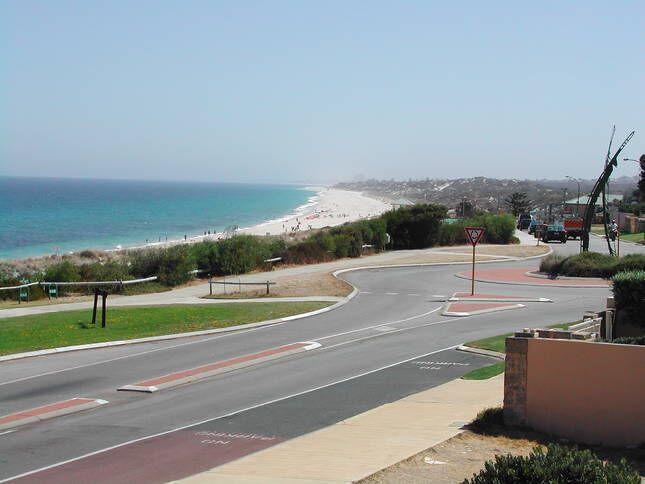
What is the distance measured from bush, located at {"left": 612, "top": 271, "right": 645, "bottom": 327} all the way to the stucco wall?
6.32 m

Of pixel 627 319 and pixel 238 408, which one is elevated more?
pixel 627 319

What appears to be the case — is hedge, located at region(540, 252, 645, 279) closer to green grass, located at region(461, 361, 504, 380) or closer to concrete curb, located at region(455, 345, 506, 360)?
concrete curb, located at region(455, 345, 506, 360)

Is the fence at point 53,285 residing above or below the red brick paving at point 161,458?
above

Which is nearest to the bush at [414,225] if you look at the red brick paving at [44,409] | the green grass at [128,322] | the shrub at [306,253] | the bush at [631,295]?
the shrub at [306,253]

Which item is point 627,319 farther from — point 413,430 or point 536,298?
point 536,298

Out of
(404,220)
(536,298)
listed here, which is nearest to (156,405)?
(536,298)

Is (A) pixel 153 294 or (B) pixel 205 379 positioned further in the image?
(A) pixel 153 294

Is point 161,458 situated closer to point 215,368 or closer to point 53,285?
point 215,368

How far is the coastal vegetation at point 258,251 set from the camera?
37.5m

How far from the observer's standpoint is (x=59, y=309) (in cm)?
2898

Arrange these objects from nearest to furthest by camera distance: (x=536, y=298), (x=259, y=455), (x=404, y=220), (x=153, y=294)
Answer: (x=259, y=455)
(x=536, y=298)
(x=153, y=294)
(x=404, y=220)

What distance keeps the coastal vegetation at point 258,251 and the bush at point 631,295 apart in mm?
23227

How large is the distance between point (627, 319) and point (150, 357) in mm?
10923

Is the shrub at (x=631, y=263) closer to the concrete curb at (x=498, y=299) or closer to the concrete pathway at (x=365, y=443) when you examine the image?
the concrete curb at (x=498, y=299)
